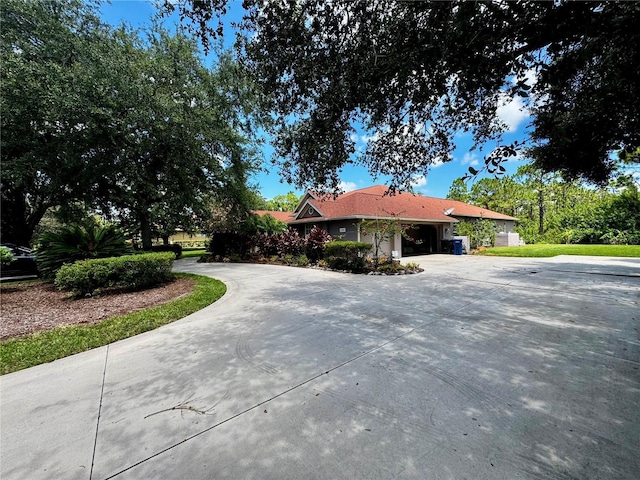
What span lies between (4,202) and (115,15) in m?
11.9

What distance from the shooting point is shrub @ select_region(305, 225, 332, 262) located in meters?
13.5

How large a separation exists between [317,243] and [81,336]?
9.88m

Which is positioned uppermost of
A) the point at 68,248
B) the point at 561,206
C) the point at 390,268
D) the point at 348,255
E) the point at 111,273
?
the point at 561,206

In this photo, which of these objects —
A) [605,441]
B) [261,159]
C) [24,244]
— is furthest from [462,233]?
[24,244]

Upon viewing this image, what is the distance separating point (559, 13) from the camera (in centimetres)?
293

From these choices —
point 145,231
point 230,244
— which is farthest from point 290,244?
point 145,231

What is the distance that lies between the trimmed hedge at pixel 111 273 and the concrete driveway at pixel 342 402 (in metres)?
3.83

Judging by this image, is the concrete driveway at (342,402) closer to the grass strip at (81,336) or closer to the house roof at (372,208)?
the grass strip at (81,336)

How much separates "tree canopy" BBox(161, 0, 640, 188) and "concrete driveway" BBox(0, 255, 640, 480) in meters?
2.58

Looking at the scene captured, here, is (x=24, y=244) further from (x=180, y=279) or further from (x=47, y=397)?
(x=47, y=397)

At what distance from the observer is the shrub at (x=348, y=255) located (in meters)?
10.8

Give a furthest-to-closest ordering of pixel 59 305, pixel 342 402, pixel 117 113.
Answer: pixel 117 113 < pixel 59 305 < pixel 342 402

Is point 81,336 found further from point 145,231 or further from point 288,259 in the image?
point 145,231

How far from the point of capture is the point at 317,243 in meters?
13.5
